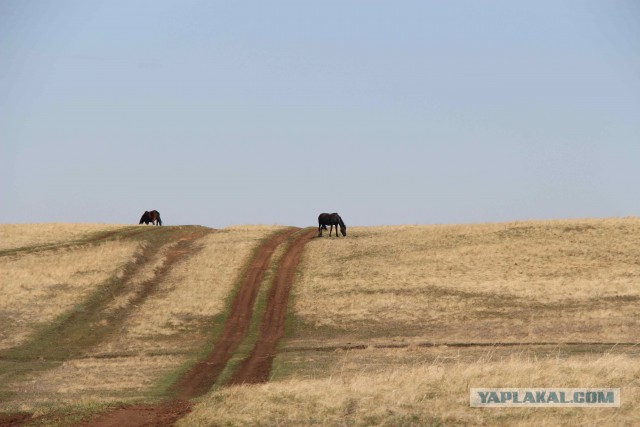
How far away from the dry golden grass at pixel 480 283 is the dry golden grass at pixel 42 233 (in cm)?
2261

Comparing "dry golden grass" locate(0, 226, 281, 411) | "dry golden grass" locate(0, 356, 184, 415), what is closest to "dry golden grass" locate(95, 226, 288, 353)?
"dry golden grass" locate(0, 226, 281, 411)

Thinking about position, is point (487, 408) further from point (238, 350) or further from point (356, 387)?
point (238, 350)

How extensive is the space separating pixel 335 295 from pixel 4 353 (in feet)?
65.9

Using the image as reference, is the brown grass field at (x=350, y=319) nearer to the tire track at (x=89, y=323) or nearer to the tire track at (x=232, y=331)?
the tire track at (x=89, y=323)

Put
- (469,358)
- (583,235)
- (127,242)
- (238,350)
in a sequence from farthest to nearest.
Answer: (127,242), (583,235), (238,350), (469,358)

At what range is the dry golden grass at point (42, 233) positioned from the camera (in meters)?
69.5

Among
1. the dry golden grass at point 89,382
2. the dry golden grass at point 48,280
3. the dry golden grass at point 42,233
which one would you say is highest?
the dry golden grass at point 42,233

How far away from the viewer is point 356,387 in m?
21.7

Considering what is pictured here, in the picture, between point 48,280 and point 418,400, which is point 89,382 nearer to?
point 418,400

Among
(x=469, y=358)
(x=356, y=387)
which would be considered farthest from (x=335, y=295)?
(x=356, y=387)

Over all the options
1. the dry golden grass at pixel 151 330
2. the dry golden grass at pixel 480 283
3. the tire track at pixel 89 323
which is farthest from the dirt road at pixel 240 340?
the tire track at pixel 89 323

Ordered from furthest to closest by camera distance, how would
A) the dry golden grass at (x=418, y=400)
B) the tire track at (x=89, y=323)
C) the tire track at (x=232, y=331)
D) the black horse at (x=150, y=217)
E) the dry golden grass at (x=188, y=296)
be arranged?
the black horse at (x=150, y=217) < the dry golden grass at (x=188, y=296) < the tire track at (x=89, y=323) < the tire track at (x=232, y=331) < the dry golden grass at (x=418, y=400)

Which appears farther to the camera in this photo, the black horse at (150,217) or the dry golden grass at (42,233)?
the black horse at (150,217)

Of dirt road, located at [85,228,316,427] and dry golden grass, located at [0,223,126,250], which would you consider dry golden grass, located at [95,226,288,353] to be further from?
dry golden grass, located at [0,223,126,250]
